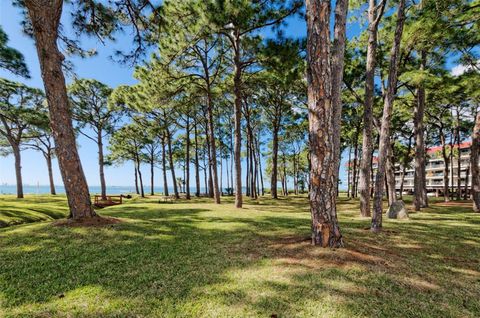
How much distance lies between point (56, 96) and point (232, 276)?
22.5 ft

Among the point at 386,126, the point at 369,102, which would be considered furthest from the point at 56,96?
the point at 369,102

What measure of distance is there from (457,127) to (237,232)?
2614 centimetres

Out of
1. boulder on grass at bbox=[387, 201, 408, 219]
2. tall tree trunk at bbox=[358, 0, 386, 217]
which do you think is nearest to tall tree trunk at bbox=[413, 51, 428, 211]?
boulder on grass at bbox=[387, 201, 408, 219]

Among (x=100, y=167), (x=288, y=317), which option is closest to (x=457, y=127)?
(x=288, y=317)

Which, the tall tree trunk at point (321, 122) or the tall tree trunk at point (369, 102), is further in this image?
the tall tree trunk at point (369, 102)

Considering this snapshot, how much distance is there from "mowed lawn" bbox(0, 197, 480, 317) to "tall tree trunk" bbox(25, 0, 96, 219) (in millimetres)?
1294

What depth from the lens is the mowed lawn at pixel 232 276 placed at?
9.25 feet

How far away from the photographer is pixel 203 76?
592 inches

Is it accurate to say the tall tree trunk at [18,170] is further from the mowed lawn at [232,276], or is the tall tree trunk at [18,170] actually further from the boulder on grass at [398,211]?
the boulder on grass at [398,211]

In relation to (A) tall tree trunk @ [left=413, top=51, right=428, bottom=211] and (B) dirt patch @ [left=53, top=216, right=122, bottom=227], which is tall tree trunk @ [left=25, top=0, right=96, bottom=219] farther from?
(A) tall tree trunk @ [left=413, top=51, right=428, bottom=211]

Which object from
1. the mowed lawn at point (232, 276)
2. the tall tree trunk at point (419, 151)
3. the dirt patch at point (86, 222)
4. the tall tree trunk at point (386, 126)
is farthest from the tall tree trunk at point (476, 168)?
the dirt patch at point (86, 222)

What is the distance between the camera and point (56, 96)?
660cm

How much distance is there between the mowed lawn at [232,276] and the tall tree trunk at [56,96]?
1294 millimetres

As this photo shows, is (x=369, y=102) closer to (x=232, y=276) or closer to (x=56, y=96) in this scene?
(x=232, y=276)
